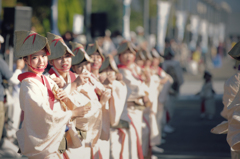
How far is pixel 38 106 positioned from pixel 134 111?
3259 millimetres

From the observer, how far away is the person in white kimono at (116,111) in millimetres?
6121

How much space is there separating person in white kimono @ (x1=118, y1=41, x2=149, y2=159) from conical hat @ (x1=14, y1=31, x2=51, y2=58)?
2871mm

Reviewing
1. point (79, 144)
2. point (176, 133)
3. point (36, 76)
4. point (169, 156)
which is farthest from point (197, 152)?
point (36, 76)

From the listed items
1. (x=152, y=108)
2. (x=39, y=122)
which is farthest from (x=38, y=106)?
(x=152, y=108)

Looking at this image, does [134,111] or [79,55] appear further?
[134,111]

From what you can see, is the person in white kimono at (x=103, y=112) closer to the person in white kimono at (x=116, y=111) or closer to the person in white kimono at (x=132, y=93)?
the person in white kimono at (x=116, y=111)

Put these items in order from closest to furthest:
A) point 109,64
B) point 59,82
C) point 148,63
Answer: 1. point 59,82
2. point 109,64
3. point 148,63

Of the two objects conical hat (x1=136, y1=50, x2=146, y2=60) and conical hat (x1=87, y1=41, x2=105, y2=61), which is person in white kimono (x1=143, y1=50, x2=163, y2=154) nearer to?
conical hat (x1=136, y1=50, x2=146, y2=60)

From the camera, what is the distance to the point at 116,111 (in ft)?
20.1

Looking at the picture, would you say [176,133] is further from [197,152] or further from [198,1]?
[198,1]

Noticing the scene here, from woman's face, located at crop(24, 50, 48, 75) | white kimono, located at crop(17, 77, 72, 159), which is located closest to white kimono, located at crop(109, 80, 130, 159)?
white kimono, located at crop(17, 77, 72, 159)

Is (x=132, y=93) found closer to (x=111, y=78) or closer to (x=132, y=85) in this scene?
(x=132, y=85)

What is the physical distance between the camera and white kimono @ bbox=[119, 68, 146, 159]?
7.16 meters

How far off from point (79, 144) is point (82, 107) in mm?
398
